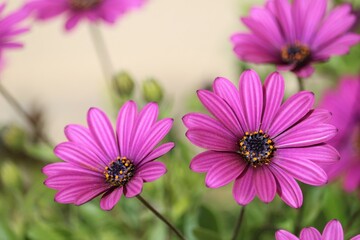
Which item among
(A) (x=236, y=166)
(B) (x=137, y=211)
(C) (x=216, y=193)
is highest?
(A) (x=236, y=166)

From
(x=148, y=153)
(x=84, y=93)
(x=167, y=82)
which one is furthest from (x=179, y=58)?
(x=148, y=153)

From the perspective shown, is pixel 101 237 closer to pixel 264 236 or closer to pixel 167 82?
pixel 264 236

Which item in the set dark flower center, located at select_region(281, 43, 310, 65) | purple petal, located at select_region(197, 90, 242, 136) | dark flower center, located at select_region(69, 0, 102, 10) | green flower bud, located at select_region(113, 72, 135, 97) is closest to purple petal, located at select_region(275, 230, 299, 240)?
purple petal, located at select_region(197, 90, 242, 136)

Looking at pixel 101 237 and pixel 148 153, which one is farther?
pixel 101 237

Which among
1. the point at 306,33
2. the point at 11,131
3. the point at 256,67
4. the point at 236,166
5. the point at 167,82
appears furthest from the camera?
the point at 167,82

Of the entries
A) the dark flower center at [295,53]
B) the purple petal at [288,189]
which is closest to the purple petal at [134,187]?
the purple petal at [288,189]
